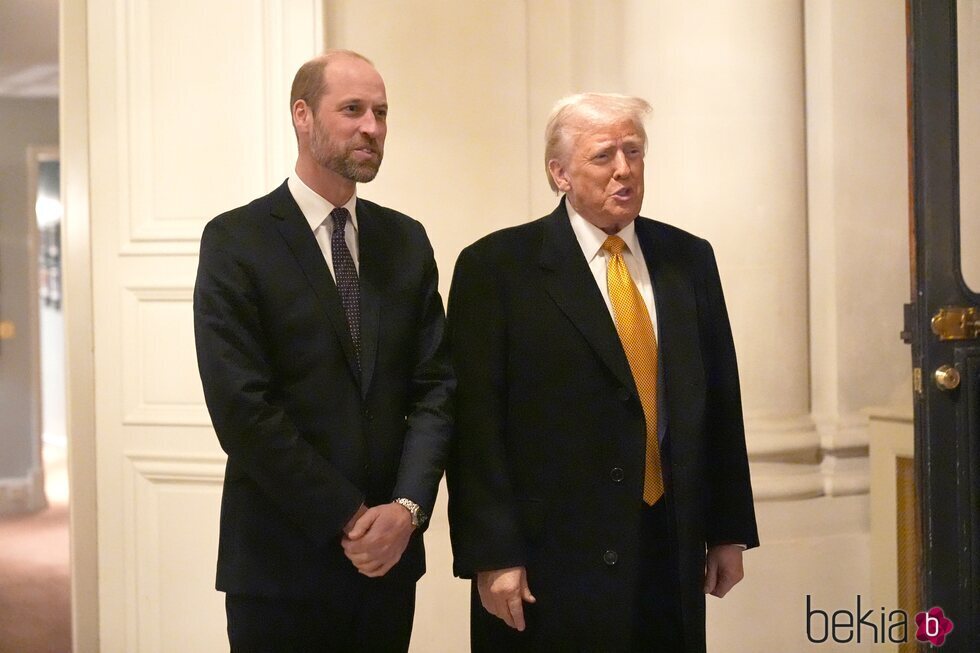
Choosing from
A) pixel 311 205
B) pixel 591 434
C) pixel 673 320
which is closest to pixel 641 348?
pixel 673 320

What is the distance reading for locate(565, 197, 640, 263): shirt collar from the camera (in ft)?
6.91

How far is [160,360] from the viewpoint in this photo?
3.24 metres

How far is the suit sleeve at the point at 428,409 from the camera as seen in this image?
1872mm

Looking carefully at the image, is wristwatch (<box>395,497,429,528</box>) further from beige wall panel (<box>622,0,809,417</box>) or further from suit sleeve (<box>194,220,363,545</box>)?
beige wall panel (<box>622,0,809,417</box>)

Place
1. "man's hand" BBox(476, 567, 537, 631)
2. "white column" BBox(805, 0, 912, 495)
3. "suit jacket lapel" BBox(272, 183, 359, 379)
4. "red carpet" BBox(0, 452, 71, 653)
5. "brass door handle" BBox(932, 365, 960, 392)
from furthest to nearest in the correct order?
1. "red carpet" BBox(0, 452, 71, 653)
2. "white column" BBox(805, 0, 912, 495)
3. "brass door handle" BBox(932, 365, 960, 392)
4. "man's hand" BBox(476, 567, 537, 631)
5. "suit jacket lapel" BBox(272, 183, 359, 379)

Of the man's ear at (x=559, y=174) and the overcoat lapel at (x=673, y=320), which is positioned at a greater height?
the man's ear at (x=559, y=174)

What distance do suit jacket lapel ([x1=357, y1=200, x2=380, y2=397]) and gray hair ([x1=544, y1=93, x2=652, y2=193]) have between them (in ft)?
1.29

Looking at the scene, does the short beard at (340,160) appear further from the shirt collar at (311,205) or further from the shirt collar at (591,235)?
the shirt collar at (591,235)

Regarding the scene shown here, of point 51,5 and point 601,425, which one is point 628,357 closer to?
point 601,425

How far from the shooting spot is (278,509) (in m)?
1.83

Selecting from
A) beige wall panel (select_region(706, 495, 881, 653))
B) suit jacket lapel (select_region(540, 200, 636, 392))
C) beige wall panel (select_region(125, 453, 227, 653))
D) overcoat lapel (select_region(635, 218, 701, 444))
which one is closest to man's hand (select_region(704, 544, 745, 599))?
overcoat lapel (select_region(635, 218, 701, 444))

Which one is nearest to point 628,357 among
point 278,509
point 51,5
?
point 278,509

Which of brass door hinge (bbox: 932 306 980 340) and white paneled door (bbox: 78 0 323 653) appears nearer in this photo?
brass door hinge (bbox: 932 306 980 340)

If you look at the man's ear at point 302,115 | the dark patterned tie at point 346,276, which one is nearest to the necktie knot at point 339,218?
the dark patterned tie at point 346,276
